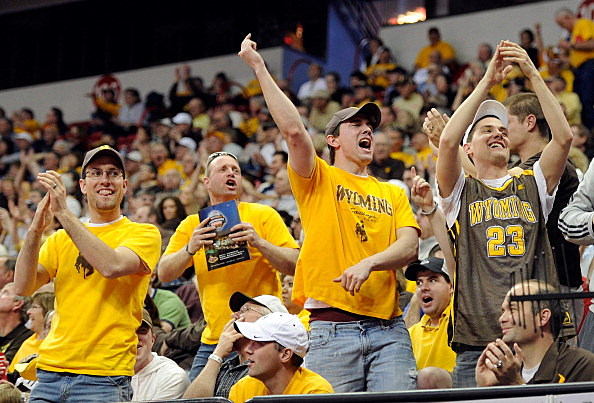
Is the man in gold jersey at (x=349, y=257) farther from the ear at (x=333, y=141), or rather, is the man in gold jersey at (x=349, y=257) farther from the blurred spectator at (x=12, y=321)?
the blurred spectator at (x=12, y=321)

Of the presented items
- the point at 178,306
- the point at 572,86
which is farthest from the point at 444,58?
the point at 178,306

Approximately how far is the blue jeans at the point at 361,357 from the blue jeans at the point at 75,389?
96cm

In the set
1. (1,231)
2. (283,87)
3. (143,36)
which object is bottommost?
(1,231)

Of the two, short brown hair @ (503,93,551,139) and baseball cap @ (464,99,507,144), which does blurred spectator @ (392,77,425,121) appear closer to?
short brown hair @ (503,93,551,139)

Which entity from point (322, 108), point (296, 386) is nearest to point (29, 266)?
point (296, 386)

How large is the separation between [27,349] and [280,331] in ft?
10.3

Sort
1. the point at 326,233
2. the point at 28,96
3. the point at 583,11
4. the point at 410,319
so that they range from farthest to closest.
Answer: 1. the point at 28,96
2. the point at 583,11
3. the point at 410,319
4. the point at 326,233

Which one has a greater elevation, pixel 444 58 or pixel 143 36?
pixel 143 36

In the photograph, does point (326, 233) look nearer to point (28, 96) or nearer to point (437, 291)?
point (437, 291)

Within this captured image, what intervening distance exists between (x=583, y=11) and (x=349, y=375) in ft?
31.8

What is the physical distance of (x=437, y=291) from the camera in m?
5.32

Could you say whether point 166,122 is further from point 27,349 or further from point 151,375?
point 151,375

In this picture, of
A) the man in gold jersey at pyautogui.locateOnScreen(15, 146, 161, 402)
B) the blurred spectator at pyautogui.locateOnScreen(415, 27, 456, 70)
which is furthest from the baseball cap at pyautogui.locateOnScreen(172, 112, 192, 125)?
the man in gold jersey at pyautogui.locateOnScreen(15, 146, 161, 402)

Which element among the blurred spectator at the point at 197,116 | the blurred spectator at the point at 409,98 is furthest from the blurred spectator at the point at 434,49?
the blurred spectator at the point at 197,116
